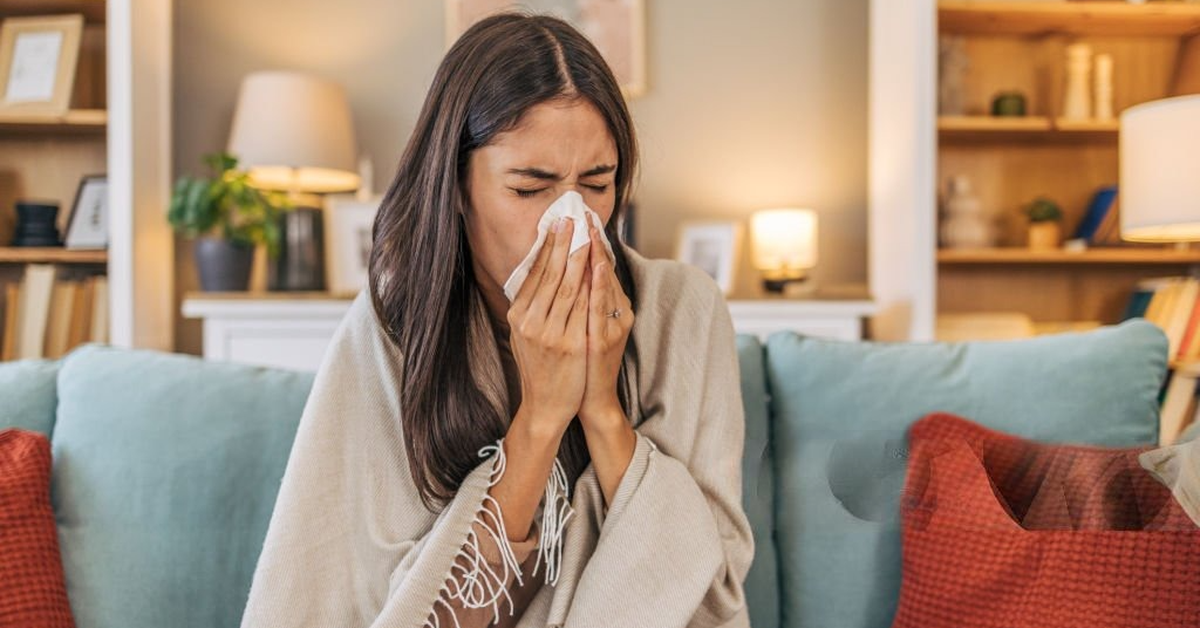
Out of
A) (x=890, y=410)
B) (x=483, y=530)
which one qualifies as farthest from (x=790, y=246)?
(x=483, y=530)

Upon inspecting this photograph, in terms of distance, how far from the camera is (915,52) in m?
2.50

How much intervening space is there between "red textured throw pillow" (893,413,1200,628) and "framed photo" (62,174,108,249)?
7.75ft

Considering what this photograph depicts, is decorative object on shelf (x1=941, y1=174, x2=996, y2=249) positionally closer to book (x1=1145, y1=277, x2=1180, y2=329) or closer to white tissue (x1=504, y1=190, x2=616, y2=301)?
book (x1=1145, y1=277, x2=1180, y2=329)

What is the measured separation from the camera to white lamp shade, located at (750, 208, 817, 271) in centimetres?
265

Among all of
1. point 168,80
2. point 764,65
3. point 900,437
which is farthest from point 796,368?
point 168,80

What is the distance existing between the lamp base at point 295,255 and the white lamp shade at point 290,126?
5.6 inches

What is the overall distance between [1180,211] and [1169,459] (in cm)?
119

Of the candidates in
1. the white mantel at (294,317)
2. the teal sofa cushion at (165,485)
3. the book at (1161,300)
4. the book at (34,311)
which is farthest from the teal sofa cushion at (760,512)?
the book at (34,311)

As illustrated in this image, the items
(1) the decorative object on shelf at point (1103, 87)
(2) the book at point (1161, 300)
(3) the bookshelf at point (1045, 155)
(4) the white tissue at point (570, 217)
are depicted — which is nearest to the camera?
(4) the white tissue at point (570, 217)

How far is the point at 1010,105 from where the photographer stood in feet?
8.79

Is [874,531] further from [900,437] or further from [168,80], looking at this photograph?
[168,80]

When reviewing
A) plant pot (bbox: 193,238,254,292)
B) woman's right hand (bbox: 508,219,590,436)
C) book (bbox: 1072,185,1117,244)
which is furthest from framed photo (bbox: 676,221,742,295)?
woman's right hand (bbox: 508,219,590,436)

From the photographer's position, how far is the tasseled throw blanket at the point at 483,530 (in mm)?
954

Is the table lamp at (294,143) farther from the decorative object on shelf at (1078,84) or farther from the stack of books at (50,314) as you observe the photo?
the decorative object on shelf at (1078,84)
